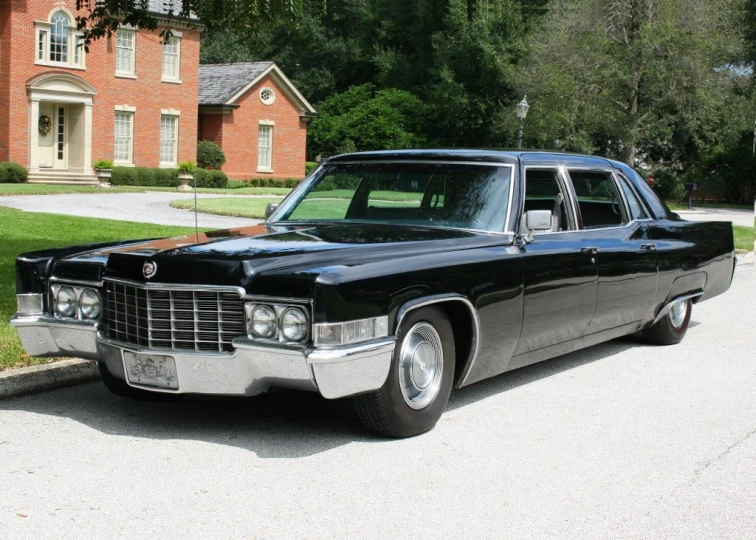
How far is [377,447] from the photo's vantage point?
5.42 m

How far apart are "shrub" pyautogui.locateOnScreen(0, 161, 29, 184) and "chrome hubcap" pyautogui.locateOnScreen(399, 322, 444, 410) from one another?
30.9 meters

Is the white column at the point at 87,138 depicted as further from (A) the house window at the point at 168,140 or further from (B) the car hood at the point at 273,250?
(B) the car hood at the point at 273,250

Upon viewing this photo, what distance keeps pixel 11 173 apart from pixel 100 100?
5559 millimetres

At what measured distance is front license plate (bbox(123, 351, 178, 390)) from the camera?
17.3 feet

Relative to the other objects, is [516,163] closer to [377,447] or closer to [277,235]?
[277,235]

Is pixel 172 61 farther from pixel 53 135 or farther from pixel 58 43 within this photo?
pixel 53 135

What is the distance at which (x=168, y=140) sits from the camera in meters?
41.5

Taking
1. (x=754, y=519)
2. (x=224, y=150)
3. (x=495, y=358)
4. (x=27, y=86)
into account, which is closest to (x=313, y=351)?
(x=495, y=358)

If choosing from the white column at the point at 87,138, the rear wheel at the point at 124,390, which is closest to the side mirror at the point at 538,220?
the rear wheel at the point at 124,390

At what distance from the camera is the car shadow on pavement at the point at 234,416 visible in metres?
5.50

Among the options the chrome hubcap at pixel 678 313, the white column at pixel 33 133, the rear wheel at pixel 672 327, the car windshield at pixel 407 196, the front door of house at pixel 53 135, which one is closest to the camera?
the car windshield at pixel 407 196

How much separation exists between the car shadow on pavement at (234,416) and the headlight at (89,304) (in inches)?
24.2

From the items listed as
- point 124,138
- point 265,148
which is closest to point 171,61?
point 124,138

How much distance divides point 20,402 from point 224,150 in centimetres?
3883
